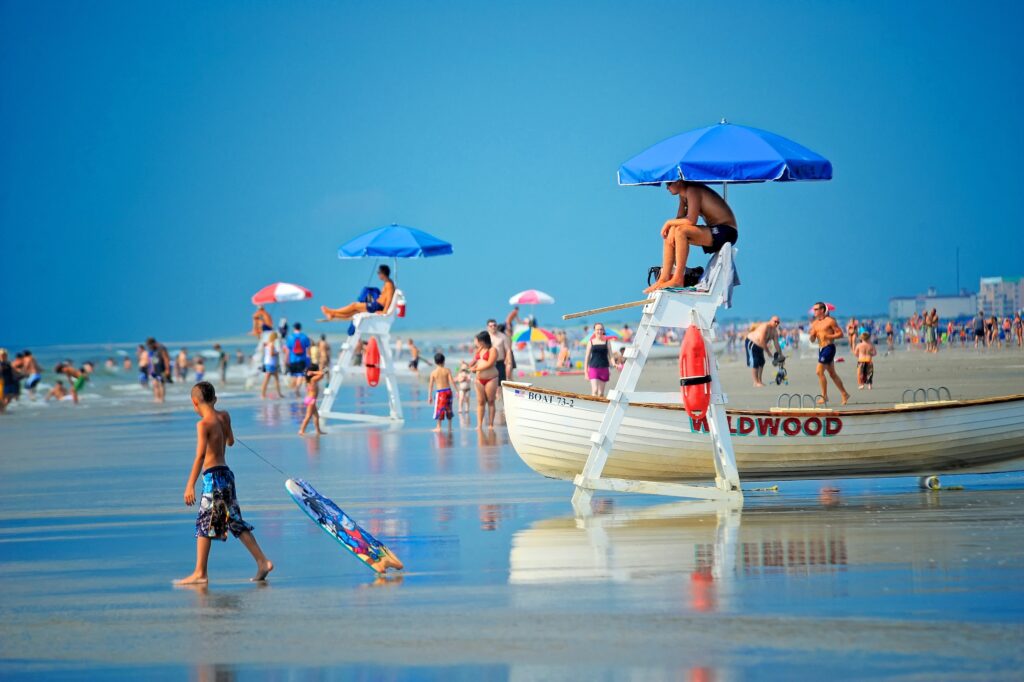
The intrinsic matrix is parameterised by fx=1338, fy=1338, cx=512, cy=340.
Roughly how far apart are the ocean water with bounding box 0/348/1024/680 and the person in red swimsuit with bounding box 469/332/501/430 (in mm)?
6419

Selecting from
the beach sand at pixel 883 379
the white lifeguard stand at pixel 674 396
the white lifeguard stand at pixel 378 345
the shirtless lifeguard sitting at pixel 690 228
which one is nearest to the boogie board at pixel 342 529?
the white lifeguard stand at pixel 674 396

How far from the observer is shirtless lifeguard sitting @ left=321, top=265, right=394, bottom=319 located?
21547 millimetres

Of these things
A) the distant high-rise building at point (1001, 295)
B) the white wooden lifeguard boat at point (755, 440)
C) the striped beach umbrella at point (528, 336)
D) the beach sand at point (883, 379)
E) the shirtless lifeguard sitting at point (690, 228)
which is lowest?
the white wooden lifeguard boat at point (755, 440)

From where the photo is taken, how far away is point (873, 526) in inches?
384

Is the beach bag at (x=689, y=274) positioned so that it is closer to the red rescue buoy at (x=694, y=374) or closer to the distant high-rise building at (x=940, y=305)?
the red rescue buoy at (x=694, y=374)

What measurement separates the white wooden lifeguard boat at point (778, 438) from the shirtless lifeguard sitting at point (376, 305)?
32.5ft

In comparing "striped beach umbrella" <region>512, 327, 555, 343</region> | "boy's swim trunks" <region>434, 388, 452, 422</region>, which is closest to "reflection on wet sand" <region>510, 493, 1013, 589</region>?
"boy's swim trunks" <region>434, 388, 452, 422</region>

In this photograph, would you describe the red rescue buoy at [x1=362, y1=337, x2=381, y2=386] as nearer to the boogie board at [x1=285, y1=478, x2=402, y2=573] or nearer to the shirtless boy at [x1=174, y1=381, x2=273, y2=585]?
the boogie board at [x1=285, y1=478, x2=402, y2=573]

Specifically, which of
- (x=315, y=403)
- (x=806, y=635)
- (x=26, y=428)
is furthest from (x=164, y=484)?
(x=26, y=428)

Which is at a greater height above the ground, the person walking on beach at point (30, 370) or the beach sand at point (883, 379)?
the person walking on beach at point (30, 370)

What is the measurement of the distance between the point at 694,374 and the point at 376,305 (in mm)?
11774

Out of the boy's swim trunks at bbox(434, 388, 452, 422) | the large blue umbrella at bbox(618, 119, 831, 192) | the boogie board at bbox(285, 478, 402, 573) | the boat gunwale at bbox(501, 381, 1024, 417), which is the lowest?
the boogie board at bbox(285, 478, 402, 573)

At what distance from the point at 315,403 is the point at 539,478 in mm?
7326

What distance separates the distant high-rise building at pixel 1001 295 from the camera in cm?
8150
